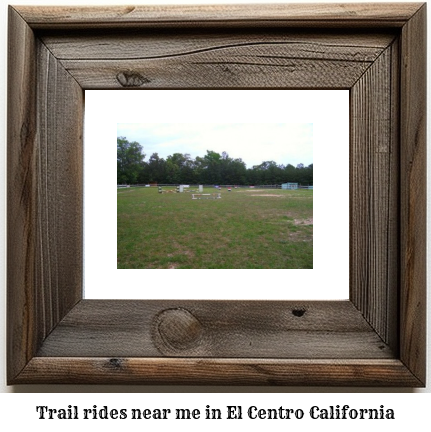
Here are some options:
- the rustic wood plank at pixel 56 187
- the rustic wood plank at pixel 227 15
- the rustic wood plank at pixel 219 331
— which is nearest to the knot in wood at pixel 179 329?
the rustic wood plank at pixel 219 331

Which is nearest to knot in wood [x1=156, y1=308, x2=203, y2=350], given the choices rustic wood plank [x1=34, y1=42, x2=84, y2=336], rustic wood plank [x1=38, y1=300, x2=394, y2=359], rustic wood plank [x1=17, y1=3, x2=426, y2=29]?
rustic wood plank [x1=38, y1=300, x2=394, y2=359]

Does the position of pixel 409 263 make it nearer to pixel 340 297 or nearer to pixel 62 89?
pixel 340 297

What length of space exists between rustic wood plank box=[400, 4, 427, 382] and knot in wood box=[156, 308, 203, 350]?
0.28 meters

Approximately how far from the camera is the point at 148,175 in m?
0.56

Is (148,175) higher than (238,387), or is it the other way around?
(148,175)

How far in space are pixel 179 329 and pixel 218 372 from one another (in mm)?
78

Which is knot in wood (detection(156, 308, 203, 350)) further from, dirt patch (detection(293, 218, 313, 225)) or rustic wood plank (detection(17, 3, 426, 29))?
rustic wood plank (detection(17, 3, 426, 29))

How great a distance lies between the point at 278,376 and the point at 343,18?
489 mm

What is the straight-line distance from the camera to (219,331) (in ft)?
1.80

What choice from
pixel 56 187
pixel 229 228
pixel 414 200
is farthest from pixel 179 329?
pixel 414 200

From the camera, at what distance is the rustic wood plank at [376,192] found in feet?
1.80

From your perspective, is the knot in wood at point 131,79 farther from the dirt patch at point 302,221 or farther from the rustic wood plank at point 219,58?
the dirt patch at point 302,221

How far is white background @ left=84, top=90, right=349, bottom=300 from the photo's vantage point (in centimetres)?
56
